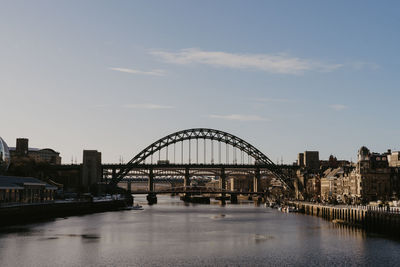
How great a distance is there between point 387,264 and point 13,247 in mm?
38838

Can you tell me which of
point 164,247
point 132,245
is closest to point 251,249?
point 164,247

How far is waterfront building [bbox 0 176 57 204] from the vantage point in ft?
319

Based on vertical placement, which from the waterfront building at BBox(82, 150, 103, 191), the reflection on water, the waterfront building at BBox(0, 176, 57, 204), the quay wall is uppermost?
the waterfront building at BBox(82, 150, 103, 191)

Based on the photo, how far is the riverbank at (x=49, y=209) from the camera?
88188 millimetres

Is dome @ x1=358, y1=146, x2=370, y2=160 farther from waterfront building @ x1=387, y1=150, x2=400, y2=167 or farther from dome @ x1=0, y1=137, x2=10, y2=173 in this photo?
dome @ x1=0, y1=137, x2=10, y2=173

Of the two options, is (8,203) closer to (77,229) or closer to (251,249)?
(77,229)

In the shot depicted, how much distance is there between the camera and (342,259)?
2175 inches

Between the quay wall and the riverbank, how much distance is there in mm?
54134

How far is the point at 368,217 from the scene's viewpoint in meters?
85.5

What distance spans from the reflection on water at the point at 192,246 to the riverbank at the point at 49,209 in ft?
15.1

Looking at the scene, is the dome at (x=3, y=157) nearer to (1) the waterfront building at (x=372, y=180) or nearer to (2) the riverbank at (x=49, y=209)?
(2) the riverbank at (x=49, y=209)

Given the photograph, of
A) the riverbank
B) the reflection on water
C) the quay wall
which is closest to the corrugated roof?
the riverbank

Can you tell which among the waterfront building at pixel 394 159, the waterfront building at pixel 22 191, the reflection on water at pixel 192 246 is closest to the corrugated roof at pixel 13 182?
the waterfront building at pixel 22 191

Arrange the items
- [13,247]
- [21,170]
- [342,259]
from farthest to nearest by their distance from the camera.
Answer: [21,170] < [13,247] < [342,259]
